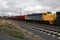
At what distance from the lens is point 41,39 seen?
15758 millimetres

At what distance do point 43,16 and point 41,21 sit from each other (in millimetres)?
2760

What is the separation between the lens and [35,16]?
52781mm

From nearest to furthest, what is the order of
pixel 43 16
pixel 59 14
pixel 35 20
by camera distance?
pixel 59 14 → pixel 43 16 → pixel 35 20

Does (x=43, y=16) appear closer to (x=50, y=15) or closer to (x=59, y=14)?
(x=50, y=15)

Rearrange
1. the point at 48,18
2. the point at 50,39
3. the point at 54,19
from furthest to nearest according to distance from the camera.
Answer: the point at 48,18, the point at 54,19, the point at 50,39

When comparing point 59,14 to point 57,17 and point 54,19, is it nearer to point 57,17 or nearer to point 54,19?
point 57,17

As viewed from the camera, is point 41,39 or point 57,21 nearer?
point 41,39

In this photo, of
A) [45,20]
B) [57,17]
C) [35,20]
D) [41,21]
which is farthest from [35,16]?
[57,17]

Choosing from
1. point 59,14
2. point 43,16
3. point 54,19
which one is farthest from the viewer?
point 43,16

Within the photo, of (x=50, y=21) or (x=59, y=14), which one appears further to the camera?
(x=50, y=21)

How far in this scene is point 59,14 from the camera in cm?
3484

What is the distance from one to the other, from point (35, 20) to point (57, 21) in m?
17.5

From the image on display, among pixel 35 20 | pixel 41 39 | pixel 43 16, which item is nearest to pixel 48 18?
pixel 43 16

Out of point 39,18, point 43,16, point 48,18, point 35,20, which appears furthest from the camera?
point 35,20
